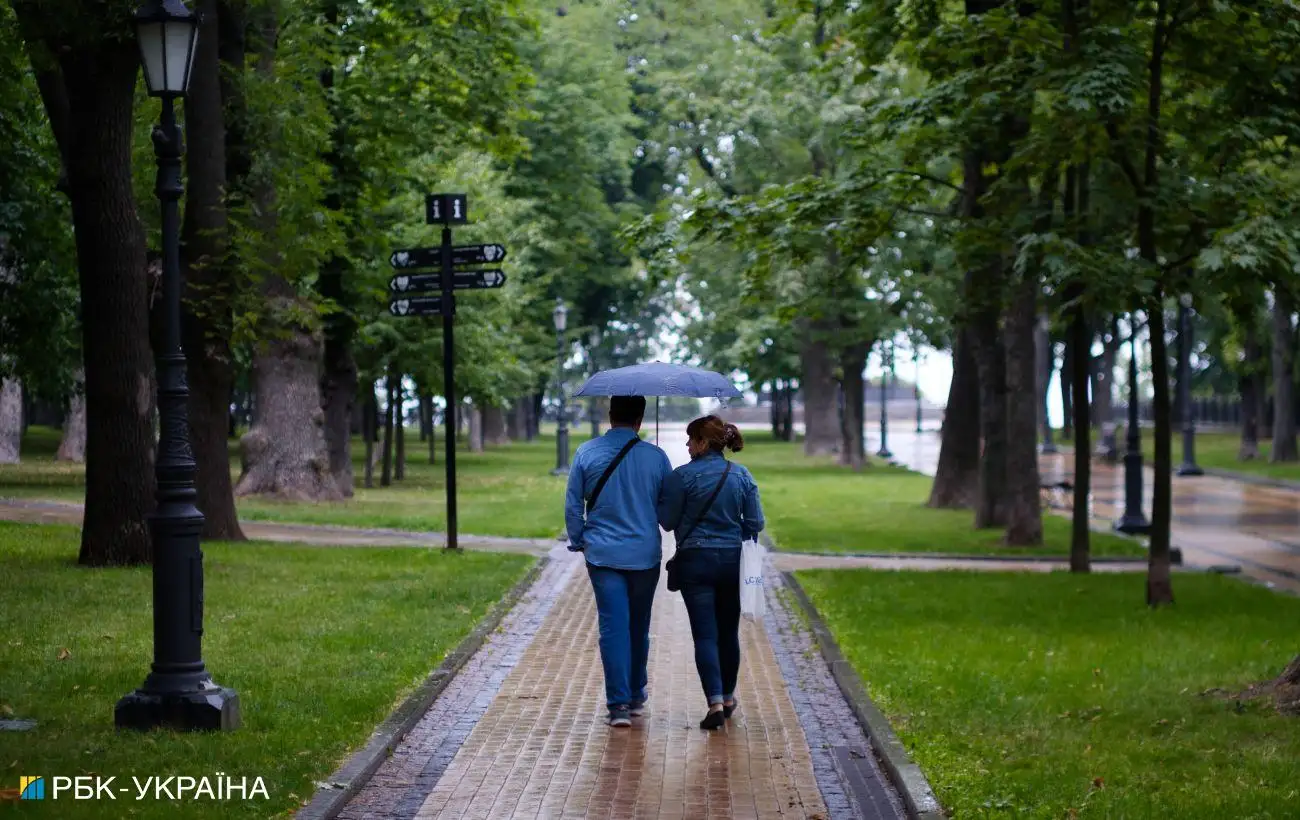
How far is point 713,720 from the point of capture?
9.84 metres

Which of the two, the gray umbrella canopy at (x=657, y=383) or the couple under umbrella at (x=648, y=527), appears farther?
the gray umbrella canopy at (x=657, y=383)

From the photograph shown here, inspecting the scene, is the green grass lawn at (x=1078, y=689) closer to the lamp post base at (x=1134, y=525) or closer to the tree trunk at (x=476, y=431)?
the lamp post base at (x=1134, y=525)

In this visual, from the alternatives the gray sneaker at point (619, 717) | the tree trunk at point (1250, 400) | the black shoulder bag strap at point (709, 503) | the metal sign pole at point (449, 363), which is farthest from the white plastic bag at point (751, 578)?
the tree trunk at point (1250, 400)

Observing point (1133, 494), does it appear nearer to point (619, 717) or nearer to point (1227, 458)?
point (619, 717)

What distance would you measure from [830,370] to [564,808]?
1964 inches

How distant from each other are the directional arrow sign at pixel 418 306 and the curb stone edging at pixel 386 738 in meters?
7.34

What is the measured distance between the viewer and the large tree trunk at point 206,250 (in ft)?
62.1

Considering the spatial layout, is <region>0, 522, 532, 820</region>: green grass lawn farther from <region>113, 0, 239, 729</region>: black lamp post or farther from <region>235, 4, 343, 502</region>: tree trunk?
<region>235, 4, 343, 502</region>: tree trunk

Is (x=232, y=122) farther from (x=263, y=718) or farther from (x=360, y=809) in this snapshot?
(x=360, y=809)

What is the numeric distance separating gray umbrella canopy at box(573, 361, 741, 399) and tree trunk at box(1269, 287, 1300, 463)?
4239cm

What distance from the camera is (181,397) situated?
386 inches

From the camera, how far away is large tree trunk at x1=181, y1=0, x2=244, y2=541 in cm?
1894

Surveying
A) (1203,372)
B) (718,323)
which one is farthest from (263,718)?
(1203,372)

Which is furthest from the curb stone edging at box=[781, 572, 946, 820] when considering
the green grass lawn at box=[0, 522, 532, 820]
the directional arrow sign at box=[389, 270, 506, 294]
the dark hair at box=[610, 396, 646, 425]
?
the directional arrow sign at box=[389, 270, 506, 294]
